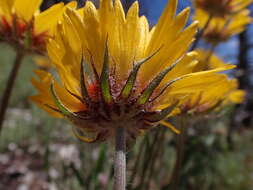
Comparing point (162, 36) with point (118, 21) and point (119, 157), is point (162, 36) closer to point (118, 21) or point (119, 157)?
point (118, 21)

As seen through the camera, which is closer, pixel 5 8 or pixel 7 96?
pixel 5 8

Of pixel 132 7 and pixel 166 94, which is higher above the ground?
pixel 132 7

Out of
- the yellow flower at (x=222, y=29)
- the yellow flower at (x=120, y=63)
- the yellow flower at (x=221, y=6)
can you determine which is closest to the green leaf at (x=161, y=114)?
the yellow flower at (x=120, y=63)

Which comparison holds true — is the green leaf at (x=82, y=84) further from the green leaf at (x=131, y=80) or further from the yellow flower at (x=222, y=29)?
the yellow flower at (x=222, y=29)

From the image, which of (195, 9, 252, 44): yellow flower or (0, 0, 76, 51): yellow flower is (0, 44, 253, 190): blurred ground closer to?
(195, 9, 252, 44): yellow flower

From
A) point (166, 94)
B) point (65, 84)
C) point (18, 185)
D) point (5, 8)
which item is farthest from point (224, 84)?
point (18, 185)

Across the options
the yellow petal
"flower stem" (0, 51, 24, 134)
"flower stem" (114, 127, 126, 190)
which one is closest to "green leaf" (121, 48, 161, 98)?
"flower stem" (114, 127, 126, 190)

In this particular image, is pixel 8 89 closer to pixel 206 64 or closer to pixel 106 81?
pixel 106 81
